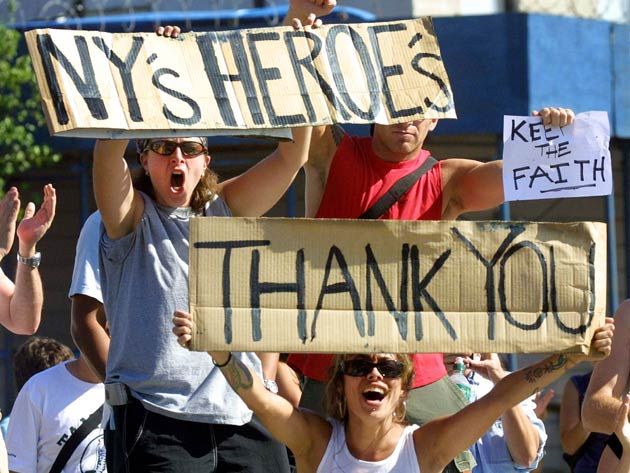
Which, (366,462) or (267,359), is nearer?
(366,462)

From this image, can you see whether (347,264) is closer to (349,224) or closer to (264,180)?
(349,224)

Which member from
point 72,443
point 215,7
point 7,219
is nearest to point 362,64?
point 7,219

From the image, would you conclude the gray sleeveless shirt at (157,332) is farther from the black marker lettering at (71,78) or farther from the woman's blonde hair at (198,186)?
the black marker lettering at (71,78)

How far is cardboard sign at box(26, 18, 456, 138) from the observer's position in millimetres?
3975

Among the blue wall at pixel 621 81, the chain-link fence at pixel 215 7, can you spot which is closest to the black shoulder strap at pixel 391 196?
the blue wall at pixel 621 81

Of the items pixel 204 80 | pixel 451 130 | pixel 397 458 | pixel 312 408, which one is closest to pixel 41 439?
pixel 312 408

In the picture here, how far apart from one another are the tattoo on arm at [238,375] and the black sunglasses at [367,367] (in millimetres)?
443

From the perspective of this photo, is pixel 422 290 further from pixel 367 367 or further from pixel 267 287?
pixel 367 367

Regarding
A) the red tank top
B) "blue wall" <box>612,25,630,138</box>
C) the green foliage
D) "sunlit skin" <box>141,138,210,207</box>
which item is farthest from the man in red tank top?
"blue wall" <box>612,25,630,138</box>

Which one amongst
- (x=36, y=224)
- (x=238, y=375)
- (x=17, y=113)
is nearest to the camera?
(x=238, y=375)

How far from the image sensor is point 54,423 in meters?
5.98

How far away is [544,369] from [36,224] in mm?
1954

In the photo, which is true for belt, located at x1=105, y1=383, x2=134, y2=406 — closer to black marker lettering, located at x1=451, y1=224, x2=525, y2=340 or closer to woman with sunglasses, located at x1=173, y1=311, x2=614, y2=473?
woman with sunglasses, located at x1=173, y1=311, x2=614, y2=473

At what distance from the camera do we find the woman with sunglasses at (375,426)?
14.5 feet
